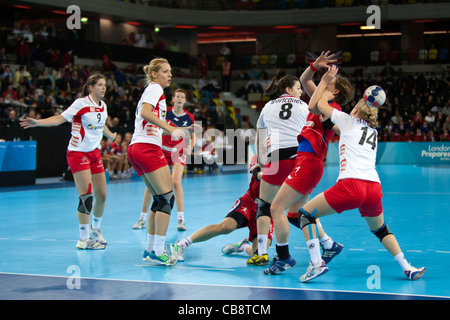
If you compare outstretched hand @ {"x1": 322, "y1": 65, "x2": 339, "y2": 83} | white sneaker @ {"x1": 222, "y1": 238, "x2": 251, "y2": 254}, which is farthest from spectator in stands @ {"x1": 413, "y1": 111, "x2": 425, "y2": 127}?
outstretched hand @ {"x1": 322, "y1": 65, "x2": 339, "y2": 83}

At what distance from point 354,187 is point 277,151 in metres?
1.17

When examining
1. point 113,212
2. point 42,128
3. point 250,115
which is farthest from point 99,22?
point 113,212

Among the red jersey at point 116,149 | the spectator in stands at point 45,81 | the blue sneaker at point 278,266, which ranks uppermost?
the spectator in stands at point 45,81

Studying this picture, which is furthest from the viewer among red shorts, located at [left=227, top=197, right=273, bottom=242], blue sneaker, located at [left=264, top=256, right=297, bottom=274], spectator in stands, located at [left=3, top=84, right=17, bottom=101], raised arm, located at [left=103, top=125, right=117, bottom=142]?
spectator in stands, located at [left=3, top=84, right=17, bottom=101]

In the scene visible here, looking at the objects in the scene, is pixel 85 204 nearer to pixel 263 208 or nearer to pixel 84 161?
pixel 84 161

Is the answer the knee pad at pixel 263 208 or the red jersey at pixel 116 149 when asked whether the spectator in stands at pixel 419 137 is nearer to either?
the red jersey at pixel 116 149

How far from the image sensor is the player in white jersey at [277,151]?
6172 mm

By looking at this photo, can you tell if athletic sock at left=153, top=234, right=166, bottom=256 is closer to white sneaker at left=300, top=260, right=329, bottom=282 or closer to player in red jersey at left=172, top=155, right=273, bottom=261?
player in red jersey at left=172, top=155, right=273, bottom=261

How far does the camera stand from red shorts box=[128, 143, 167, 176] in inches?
245

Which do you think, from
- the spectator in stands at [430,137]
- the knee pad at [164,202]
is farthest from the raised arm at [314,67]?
the spectator in stands at [430,137]

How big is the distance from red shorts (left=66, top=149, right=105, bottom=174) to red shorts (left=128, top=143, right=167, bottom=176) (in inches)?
52.9

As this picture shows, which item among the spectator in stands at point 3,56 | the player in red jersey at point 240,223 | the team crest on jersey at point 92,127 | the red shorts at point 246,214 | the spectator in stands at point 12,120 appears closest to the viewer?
the player in red jersey at point 240,223
